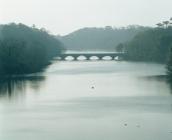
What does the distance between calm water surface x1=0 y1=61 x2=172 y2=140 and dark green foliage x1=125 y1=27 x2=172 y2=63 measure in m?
20.7

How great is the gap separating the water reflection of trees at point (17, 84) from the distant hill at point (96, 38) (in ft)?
226

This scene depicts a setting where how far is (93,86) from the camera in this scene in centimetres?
3475

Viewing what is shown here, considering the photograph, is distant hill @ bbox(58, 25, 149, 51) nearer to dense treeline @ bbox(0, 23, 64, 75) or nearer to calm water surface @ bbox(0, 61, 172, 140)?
dense treeline @ bbox(0, 23, 64, 75)

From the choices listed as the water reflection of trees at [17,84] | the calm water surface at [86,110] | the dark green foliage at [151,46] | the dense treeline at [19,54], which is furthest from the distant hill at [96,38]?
the calm water surface at [86,110]

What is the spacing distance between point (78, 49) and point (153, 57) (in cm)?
5712

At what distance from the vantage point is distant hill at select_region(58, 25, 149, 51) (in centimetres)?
11197

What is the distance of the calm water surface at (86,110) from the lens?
19.0 metres

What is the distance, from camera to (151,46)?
208ft

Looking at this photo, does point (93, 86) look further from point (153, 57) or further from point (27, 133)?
point (153, 57)

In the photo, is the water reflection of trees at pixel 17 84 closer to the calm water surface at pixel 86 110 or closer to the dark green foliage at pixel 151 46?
the calm water surface at pixel 86 110

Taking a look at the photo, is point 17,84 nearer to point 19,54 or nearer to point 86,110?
point 19,54

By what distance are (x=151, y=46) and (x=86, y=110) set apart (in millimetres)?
39981

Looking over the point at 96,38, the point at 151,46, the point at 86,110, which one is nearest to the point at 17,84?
the point at 86,110

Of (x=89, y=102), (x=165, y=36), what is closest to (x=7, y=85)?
(x=89, y=102)
